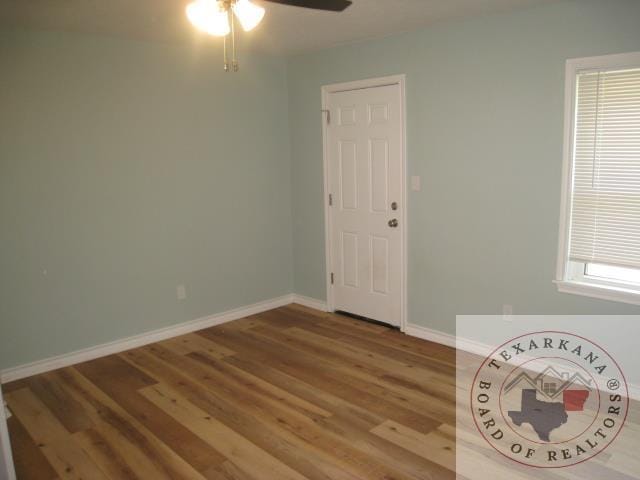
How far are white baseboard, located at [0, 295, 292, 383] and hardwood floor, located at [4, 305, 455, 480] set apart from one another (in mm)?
84

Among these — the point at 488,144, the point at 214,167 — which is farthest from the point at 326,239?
the point at 488,144

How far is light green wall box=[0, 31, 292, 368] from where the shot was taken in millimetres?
3598

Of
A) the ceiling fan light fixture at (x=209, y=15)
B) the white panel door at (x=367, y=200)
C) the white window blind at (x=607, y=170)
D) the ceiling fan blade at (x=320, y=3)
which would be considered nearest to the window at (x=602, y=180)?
the white window blind at (x=607, y=170)

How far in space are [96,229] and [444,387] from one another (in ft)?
9.14

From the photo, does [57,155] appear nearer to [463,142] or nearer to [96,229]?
[96,229]

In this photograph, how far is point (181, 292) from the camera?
4.48 meters

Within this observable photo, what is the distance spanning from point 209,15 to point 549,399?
290cm

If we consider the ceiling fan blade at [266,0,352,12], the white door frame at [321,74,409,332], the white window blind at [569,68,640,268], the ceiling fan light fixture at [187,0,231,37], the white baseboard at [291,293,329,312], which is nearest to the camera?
the ceiling fan light fixture at [187,0,231,37]

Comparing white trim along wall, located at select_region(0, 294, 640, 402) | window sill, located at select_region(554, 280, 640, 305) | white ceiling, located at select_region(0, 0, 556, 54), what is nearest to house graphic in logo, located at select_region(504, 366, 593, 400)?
white trim along wall, located at select_region(0, 294, 640, 402)

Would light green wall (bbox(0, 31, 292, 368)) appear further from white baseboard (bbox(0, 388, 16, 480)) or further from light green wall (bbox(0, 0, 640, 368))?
white baseboard (bbox(0, 388, 16, 480))

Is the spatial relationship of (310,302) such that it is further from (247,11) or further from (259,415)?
(247,11)

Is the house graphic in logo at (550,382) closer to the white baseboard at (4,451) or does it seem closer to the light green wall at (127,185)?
the light green wall at (127,185)

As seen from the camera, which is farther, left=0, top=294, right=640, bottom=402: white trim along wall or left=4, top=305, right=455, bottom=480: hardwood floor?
left=0, top=294, right=640, bottom=402: white trim along wall

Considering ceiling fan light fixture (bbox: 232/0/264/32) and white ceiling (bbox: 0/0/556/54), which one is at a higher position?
white ceiling (bbox: 0/0/556/54)
